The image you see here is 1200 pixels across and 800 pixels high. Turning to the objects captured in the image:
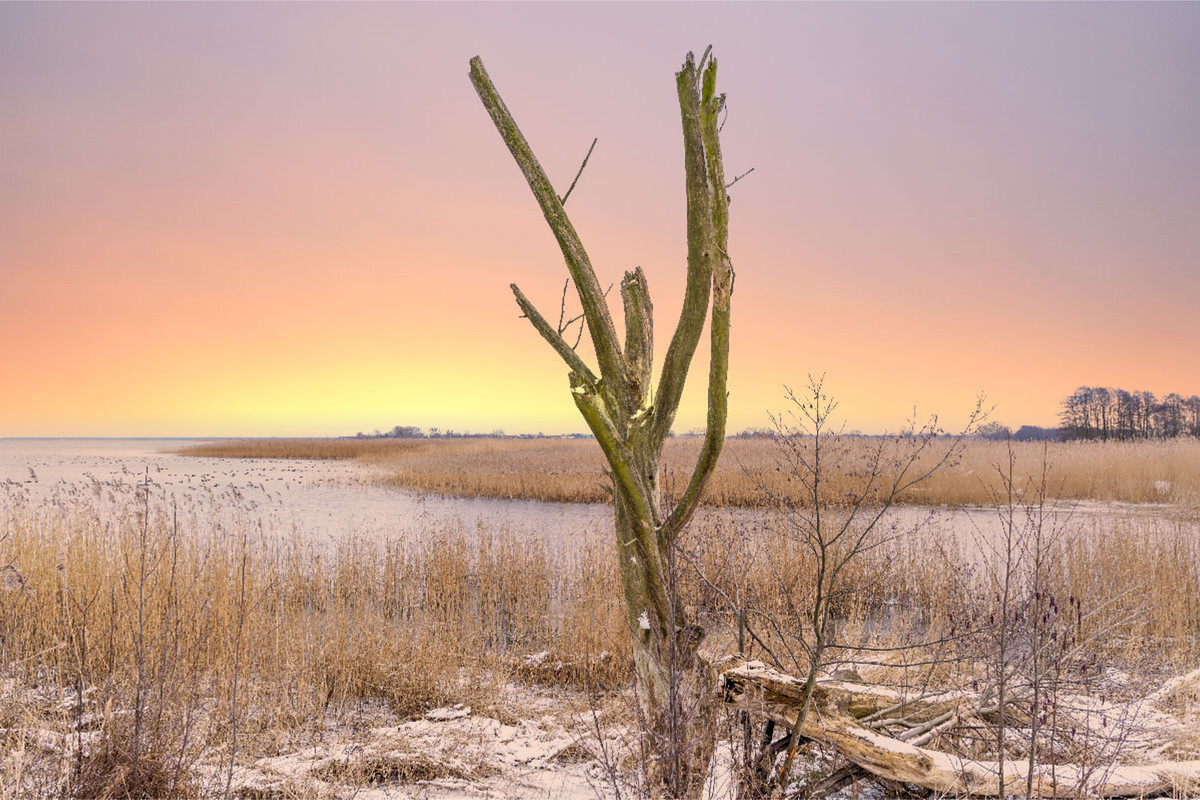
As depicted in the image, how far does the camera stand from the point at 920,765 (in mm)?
2666

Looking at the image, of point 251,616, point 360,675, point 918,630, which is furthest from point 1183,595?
point 251,616

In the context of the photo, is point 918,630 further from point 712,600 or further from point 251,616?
point 251,616

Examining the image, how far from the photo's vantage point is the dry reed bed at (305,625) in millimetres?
3197

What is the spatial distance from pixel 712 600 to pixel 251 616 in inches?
150

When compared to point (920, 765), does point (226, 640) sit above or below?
below

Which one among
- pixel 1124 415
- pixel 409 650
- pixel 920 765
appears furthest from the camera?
pixel 1124 415

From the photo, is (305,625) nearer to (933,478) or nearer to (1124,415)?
(933,478)

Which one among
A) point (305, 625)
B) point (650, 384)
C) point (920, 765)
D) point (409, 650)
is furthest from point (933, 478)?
point (650, 384)

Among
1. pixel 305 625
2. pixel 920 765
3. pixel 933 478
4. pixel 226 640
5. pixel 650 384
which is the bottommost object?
pixel 305 625

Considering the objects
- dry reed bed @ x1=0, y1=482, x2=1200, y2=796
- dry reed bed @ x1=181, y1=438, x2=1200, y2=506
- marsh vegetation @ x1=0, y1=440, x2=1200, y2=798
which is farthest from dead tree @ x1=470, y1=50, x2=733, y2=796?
dry reed bed @ x1=181, y1=438, x2=1200, y2=506

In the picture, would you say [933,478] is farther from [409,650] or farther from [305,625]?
[305,625]

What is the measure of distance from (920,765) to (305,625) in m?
5.11

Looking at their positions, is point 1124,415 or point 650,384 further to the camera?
point 1124,415

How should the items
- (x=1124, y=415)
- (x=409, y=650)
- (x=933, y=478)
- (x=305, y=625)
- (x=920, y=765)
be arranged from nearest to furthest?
(x=920, y=765)
(x=409, y=650)
(x=305, y=625)
(x=933, y=478)
(x=1124, y=415)
